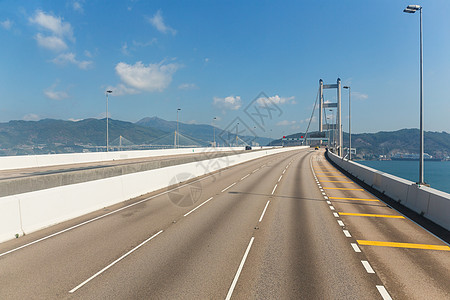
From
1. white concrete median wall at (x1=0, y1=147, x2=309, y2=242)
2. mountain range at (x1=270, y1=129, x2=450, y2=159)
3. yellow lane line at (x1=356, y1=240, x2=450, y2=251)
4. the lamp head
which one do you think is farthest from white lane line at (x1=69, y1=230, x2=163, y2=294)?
mountain range at (x1=270, y1=129, x2=450, y2=159)

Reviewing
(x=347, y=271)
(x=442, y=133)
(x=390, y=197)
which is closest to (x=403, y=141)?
(x=442, y=133)

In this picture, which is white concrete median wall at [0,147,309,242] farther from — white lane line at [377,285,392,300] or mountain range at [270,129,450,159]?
mountain range at [270,129,450,159]

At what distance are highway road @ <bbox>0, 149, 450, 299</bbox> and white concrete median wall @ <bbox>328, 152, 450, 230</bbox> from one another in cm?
97

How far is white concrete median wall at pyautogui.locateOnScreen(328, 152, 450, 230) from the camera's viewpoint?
32.1ft

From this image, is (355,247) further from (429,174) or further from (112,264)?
(429,174)

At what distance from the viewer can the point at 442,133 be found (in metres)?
139

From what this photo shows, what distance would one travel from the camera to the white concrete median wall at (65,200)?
28.1 feet

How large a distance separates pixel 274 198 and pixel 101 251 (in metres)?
9.65

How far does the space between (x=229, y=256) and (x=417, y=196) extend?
1005 centimetres

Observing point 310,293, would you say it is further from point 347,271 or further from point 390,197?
point 390,197

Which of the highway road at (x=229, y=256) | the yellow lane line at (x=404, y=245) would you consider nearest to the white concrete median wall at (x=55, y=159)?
the highway road at (x=229, y=256)

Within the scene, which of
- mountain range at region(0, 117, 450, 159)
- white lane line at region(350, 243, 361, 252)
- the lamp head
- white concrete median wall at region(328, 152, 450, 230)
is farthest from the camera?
mountain range at region(0, 117, 450, 159)

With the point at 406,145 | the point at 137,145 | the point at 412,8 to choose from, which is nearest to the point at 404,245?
the point at 412,8

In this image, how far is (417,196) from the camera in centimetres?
1198
